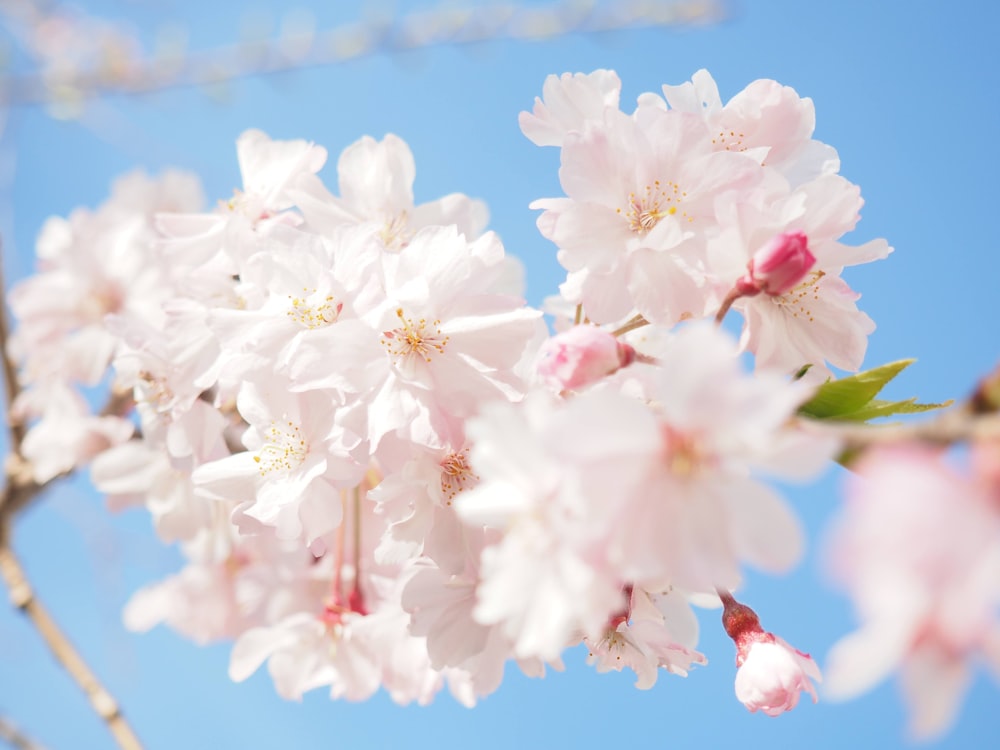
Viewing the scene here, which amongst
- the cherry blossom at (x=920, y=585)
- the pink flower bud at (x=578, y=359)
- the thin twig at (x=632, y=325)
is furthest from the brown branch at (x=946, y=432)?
the thin twig at (x=632, y=325)

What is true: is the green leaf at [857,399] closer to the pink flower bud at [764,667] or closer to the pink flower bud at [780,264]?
the pink flower bud at [780,264]

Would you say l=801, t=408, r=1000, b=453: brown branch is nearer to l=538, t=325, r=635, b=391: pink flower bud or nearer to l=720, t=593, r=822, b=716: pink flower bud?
l=538, t=325, r=635, b=391: pink flower bud

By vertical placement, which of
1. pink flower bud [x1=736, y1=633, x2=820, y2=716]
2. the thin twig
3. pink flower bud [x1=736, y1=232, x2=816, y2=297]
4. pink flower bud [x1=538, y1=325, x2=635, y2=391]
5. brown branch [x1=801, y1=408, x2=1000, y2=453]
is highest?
the thin twig

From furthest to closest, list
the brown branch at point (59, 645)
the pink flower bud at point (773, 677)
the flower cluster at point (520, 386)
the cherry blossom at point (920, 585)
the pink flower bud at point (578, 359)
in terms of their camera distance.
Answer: the brown branch at point (59, 645) < the pink flower bud at point (773, 677) < the pink flower bud at point (578, 359) < the flower cluster at point (520, 386) < the cherry blossom at point (920, 585)

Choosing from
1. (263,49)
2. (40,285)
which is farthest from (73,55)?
(40,285)

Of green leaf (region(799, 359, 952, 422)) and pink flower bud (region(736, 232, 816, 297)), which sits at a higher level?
pink flower bud (region(736, 232, 816, 297))

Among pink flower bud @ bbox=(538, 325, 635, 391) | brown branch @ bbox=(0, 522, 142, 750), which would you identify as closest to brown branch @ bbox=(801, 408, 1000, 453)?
pink flower bud @ bbox=(538, 325, 635, 391)

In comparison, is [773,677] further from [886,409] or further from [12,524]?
[12,524]
